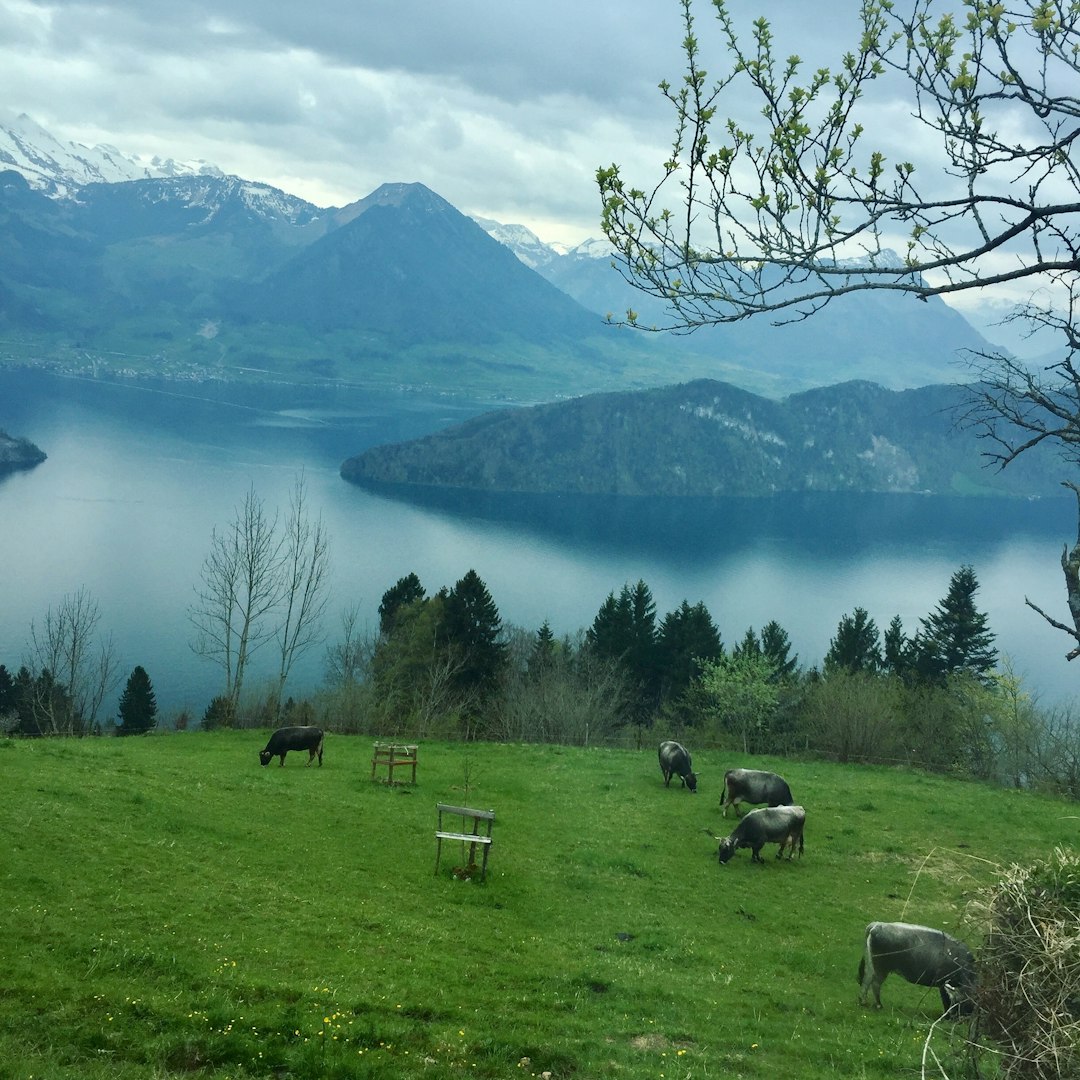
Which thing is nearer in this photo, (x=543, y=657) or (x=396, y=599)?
(x=543, y=657)

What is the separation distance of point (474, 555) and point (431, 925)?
11143cm

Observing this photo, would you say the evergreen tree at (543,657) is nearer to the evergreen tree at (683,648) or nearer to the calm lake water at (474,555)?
the evergreen tree at (683,648)

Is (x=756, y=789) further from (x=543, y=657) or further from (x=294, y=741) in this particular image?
(x=543, y=657)

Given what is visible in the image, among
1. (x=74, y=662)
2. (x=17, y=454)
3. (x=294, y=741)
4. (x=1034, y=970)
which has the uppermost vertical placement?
(x=17, y=454)

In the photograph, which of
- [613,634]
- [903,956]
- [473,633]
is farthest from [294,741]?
[613,634]

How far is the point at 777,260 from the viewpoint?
5.98 metres

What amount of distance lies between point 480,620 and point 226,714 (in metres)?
18.3

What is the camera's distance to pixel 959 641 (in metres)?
61.6

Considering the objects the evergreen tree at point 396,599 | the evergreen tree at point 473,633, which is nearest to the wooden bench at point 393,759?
the evergreen tree at point 473,633

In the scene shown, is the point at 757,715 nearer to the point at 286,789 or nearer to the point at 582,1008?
the point at 286,789

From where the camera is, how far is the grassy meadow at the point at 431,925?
389 inches

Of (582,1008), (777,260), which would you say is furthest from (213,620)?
(777,260)

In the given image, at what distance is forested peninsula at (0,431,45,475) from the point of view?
508 ft

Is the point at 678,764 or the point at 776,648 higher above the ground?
the point at 776,648
